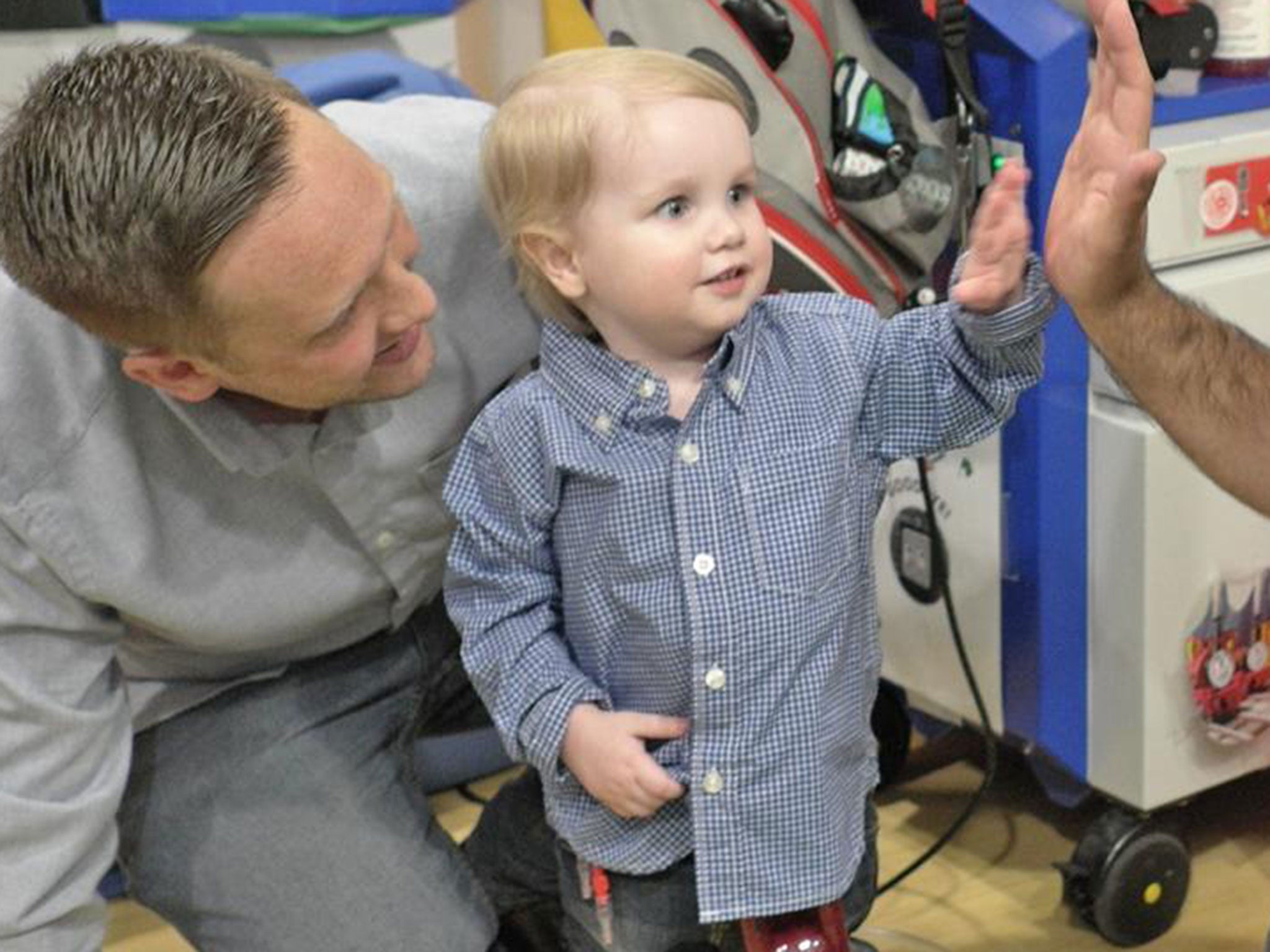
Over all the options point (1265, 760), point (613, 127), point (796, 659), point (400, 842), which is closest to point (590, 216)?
point (613, 127)

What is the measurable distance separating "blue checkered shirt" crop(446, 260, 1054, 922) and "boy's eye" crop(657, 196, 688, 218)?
9 centimetres

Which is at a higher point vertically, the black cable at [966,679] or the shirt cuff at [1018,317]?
the shirt cuff at [1018,317]

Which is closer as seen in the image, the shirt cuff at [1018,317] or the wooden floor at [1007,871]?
the shirt cuff at [1018,317]

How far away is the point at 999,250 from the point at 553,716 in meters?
0.43

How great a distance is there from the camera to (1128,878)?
5.71ft

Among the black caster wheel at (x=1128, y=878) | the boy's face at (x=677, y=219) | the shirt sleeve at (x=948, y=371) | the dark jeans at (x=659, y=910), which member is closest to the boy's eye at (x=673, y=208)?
the boy's face at (x=677, y=219)

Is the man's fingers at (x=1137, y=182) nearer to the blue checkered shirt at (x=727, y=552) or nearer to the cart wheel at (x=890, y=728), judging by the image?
the blue checkered shirt at (x=727, y=552)

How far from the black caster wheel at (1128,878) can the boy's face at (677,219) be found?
0.73 metres

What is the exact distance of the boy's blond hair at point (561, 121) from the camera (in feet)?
4.16

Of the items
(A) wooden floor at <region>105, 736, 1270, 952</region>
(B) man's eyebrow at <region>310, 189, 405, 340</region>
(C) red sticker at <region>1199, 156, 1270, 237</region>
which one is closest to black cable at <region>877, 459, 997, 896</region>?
(A) wooden floor at <region>105, 736, 1270, 952</region>

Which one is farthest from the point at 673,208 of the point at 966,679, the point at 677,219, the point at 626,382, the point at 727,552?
the point at 966,679

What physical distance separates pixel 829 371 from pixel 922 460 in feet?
1.26

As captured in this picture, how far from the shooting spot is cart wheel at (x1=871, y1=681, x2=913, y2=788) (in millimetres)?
1999

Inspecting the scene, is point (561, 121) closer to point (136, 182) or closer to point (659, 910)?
point (136, 182)
